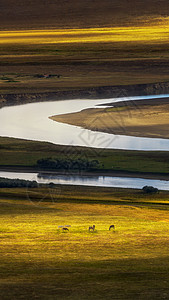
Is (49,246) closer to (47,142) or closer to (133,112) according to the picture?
A: (47,142)

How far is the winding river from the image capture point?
2528 centimetres

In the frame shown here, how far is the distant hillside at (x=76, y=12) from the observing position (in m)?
Answer: 114

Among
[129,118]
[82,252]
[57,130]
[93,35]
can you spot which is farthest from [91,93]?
[93,35]

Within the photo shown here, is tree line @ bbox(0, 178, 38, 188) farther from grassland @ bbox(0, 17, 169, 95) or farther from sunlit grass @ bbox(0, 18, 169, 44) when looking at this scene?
sunlit grass @ bbox(0, 18, 169, 44)

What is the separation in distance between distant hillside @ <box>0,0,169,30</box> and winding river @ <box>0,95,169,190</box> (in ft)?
230

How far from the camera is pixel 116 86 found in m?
50.5

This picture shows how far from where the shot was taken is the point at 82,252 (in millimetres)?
12562

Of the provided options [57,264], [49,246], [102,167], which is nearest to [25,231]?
[49,246]

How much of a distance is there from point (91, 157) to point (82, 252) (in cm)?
1581

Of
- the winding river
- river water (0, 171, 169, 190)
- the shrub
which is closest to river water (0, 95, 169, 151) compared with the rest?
the winding river

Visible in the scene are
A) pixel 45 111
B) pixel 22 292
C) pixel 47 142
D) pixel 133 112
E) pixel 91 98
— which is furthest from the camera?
pixel 91 98

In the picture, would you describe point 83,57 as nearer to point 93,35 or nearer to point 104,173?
point 93,35

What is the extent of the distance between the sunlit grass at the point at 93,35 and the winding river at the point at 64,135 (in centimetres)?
4419

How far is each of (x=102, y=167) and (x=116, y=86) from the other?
24.6 meters
